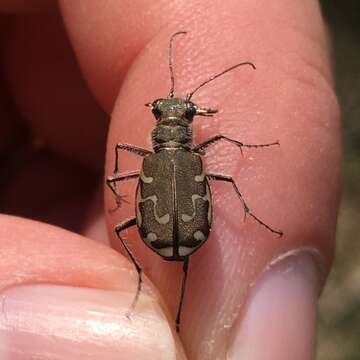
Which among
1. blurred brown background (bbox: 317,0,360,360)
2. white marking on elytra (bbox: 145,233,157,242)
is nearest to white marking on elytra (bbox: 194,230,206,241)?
white marking on elytra (bbox: 145,233,157,242)

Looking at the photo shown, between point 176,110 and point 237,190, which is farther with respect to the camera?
point 176,110

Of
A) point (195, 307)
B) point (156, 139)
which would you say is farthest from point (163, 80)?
point (195, 307)

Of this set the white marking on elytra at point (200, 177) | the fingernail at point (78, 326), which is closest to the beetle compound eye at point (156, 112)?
the white marking on elytra at point (200, 177)

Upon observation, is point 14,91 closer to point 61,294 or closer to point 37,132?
point 37,132

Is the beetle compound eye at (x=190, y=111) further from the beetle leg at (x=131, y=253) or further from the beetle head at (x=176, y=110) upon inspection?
the beetle leg at (x=131, y=253)

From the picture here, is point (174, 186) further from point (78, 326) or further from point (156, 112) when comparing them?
point (78, 326)

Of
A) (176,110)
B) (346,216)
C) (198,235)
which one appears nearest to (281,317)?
(198,235)

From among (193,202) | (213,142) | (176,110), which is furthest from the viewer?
(176,110)
